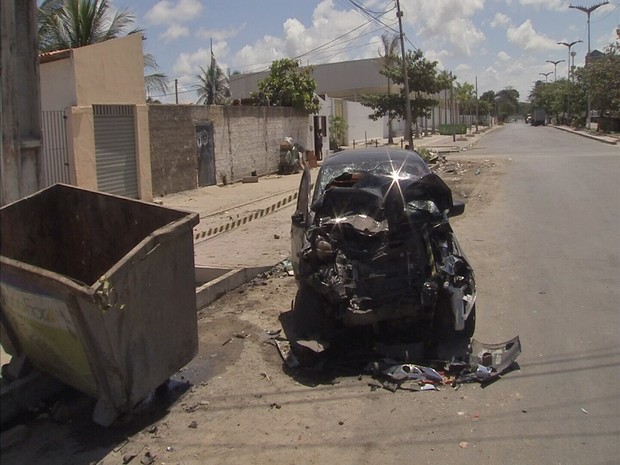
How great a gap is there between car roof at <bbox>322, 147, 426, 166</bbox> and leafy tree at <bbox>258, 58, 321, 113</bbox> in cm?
2054

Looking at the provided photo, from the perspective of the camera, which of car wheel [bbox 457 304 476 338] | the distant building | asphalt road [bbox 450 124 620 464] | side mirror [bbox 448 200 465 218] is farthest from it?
the distant building

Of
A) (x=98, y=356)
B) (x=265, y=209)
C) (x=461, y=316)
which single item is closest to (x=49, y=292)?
(x=98, y=356)

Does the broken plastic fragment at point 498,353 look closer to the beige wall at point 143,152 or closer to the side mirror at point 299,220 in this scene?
the side mirror at point 299,220

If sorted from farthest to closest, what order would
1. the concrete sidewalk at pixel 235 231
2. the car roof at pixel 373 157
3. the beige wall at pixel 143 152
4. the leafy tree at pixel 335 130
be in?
the leafy tree at pixel 335 130 < the beige wall at pixel 143 152 < the concrete sidewalk at pixel 235 231 < the car roof at pixel 373 157

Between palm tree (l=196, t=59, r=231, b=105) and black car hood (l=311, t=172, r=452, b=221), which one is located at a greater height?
palm tree (l=196, t=59, r=231, b=105)

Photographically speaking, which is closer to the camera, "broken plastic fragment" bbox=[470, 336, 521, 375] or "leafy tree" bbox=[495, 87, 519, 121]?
"broken plastic fragment" bbox=[470, 336, 521, 375]

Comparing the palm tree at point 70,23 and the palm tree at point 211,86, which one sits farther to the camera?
the palm tree at point 211,86

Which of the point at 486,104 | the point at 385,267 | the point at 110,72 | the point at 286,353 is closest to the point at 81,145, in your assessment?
the point at 110,72

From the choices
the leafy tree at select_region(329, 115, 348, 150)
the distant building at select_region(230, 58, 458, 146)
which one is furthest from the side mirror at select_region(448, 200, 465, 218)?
the distant building at select_region(230, 58, 458, 146)

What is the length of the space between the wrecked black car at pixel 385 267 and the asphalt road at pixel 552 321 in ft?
2.47

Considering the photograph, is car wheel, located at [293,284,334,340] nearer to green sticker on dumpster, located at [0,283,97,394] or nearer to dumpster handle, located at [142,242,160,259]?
dumpster handle, located at [142,242,160,259]

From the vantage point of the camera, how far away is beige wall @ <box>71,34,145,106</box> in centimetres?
1438

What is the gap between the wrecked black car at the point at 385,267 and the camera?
5324 mm

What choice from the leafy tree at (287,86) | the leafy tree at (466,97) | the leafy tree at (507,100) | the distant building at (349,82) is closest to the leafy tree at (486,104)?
the leafy tree at (466,97)
